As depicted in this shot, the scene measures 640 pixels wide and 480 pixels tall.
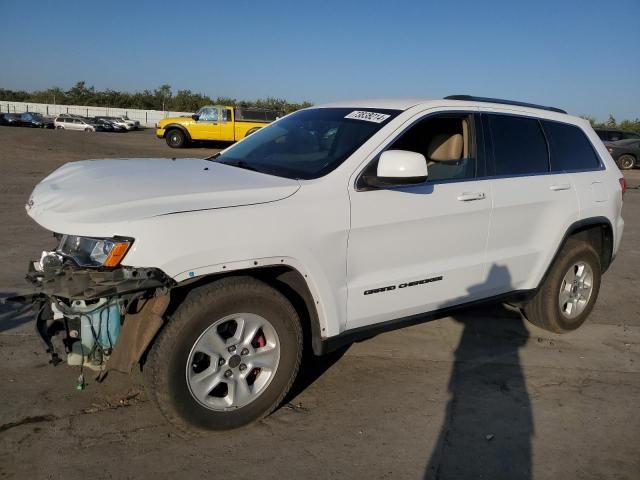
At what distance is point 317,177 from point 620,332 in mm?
3553

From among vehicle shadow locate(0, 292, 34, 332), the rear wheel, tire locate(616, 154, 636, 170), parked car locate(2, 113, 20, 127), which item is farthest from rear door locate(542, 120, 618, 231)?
parked car locate(2, 113, 20, 127)

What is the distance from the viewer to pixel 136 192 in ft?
9.64

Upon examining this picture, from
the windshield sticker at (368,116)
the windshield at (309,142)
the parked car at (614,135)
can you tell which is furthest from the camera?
the parked car at (614,135)

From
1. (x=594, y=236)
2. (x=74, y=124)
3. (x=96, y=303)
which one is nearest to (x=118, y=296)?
(x=96, y=303)

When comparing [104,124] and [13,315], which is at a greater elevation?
[104,124]

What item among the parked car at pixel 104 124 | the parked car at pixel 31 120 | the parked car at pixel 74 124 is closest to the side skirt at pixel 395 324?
the parked car at pixel 74 124

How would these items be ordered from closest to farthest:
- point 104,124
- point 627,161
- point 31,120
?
point 627,161 < point 31,120 < point 104,124

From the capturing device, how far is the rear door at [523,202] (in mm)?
4164

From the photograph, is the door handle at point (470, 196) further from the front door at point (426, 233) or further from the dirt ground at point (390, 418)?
the dirt ground at point (390, 418)

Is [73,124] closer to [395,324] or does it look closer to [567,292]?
[567,292]

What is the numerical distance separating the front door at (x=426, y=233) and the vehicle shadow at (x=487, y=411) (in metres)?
0.46

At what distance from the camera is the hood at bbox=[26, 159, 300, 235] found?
2764 mm

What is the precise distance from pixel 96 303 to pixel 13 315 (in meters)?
2.13

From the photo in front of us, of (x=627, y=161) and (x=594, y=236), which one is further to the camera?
(x=627, y=161)
